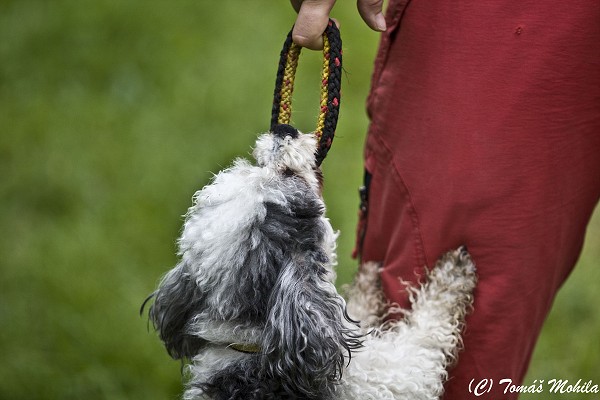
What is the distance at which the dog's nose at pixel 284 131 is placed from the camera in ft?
7.61

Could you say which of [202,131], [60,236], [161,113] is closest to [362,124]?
[202,131]

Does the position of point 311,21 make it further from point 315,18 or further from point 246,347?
point 246,347

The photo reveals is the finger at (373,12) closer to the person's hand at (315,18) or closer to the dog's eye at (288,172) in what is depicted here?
the person's hand at (315,18)

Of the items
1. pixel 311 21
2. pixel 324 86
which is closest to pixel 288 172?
pixel 324 86

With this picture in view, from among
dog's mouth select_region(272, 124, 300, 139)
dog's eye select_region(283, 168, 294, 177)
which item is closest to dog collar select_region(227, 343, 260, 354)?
dog's eye select_region(283, 168, 294, 177)

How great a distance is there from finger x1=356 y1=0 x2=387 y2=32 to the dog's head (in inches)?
14.9

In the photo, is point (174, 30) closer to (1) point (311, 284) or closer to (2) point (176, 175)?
(2) point (176, 175)

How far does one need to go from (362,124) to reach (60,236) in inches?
87.3

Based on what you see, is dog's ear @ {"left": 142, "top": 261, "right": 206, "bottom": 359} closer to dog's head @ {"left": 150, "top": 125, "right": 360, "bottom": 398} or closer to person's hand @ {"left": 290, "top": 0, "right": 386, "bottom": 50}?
dog's head @ {"left": 150, "top": 125, "right": 360, "bottom": 398}

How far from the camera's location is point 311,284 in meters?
2.30

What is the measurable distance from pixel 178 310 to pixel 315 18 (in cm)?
99

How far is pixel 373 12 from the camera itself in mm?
2334

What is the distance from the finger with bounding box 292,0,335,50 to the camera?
224 cm

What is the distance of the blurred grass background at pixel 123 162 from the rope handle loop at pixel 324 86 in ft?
1.38
